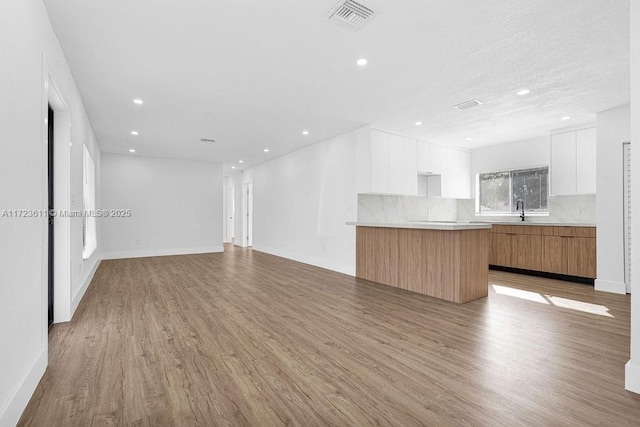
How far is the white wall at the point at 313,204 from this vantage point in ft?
19.2

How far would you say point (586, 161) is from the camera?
5203 mm

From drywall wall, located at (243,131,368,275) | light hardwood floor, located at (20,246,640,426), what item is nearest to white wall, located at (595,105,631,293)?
light hardwood floor, located at (20,246,640,426)

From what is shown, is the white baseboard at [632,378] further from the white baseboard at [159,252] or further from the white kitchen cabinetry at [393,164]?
the white baseboard at [159,252]

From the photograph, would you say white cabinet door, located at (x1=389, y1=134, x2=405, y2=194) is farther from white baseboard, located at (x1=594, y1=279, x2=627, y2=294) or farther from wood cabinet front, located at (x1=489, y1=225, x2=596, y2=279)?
white baseboard, located at (x1=594, y1=279, x2=627, y2=294)

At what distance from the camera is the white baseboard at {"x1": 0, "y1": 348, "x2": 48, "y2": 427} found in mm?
1520

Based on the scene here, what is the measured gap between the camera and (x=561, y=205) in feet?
19.0

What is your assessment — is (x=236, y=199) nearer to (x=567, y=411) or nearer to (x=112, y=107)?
(x=112, y=107)

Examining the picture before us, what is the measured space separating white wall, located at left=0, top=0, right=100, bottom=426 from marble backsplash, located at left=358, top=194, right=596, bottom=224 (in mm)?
4435

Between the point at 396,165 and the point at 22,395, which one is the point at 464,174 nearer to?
the point at 396,165

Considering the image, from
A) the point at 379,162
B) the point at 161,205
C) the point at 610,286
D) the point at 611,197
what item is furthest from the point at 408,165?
the point at 161,205

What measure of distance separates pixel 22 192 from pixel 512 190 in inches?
301

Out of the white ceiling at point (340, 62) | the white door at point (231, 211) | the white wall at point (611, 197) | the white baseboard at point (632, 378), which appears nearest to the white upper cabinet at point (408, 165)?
the white ceiling at point (340, 62)

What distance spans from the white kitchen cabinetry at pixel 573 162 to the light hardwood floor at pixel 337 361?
203 centimetres

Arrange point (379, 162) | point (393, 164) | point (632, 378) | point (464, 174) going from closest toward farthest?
point (632, 378)
point (379, 162)
point (393, 164)
point (464, 174)
